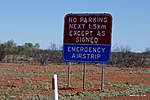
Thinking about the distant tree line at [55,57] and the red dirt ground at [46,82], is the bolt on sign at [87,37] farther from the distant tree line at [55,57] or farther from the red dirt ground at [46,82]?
the distant tree line at [55,57]

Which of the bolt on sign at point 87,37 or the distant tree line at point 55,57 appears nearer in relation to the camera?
the bolt on sign at point 87,37

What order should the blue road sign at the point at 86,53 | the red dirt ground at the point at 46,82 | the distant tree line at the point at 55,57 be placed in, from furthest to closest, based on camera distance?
the distant tree line at the point at 55,57, the blue road sign at the point at 86,53, the red dirt ground at the point at 46,82

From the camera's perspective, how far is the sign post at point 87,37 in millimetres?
18625

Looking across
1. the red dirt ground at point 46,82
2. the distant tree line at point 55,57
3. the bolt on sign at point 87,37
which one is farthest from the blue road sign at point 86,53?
the distant tree line at point 55,57

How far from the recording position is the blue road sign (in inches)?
733

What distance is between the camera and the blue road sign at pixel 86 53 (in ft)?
61.0

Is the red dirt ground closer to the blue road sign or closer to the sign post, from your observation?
the blue road sign

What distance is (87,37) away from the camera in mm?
19000

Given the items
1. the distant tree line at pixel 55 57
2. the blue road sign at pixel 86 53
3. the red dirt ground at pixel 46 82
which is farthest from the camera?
Result: the distant tree line at pixel 55 57

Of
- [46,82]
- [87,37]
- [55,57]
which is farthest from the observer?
[55,57]

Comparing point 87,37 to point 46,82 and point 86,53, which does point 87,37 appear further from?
point 46,82

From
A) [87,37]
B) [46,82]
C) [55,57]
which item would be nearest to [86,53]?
[87,37]

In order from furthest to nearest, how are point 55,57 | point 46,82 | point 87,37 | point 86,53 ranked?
Result: point 55,57 < point 46,82 < point 87,37 < point 86,53

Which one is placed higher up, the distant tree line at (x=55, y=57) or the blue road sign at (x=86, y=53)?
the blue road sign at (x=86, y=53)
